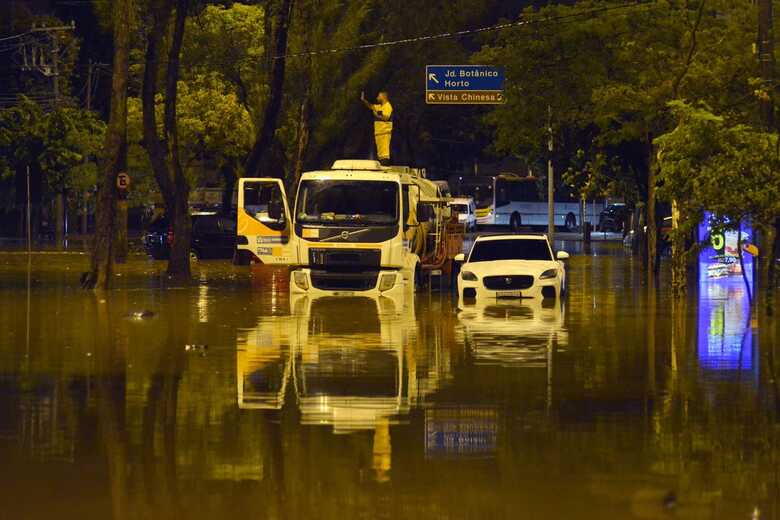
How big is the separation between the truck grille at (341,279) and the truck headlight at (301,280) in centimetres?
15

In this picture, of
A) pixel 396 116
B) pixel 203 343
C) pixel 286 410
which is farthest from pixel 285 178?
pixel 286 410

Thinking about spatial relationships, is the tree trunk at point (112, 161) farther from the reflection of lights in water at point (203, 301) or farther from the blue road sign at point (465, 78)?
the blue road sign at point (465, 78)

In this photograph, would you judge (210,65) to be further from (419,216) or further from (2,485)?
(2,485)

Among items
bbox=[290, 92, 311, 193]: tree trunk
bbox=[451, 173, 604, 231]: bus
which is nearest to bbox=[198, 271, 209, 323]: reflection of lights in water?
bbox=[290, 92, 311, 193]: tree trunk

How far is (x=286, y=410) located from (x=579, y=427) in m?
2.82

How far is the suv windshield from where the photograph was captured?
3588 cm

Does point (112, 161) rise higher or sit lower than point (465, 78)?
lower

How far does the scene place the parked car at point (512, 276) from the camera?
111ft

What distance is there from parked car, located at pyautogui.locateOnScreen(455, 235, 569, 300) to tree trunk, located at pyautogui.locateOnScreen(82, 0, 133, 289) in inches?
335

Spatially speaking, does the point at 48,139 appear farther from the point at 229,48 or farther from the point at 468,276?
the point at 468,276

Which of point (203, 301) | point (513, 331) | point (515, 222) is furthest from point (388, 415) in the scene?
point (515, 222)

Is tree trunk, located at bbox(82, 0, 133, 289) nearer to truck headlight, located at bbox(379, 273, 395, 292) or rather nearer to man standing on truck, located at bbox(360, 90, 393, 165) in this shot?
truck headlight, located at bbox(379, 273, 395, 292)

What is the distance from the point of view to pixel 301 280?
3662cm

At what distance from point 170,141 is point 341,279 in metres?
13.3
